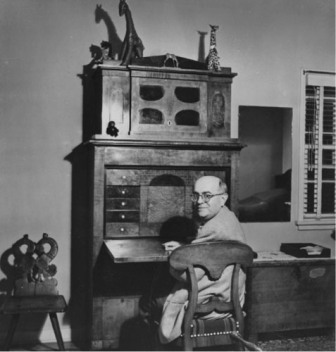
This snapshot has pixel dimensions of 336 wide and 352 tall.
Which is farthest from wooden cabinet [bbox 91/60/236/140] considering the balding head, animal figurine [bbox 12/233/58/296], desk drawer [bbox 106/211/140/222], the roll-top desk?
animal figurine [bbox 12/233/58/296]

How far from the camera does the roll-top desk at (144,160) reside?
14.3 ft

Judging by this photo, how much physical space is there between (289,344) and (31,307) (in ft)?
7.86

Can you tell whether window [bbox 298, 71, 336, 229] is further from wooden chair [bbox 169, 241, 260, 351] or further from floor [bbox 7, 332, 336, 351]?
wooden chair [bbox 169, 241, 260, 351]

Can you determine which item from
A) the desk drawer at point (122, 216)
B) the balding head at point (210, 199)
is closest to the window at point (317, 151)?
the desk drawer at point (122, 216)

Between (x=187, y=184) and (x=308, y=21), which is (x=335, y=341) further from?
(x=308, y=21)

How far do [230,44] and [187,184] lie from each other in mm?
1577

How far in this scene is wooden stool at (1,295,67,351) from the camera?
3.98m

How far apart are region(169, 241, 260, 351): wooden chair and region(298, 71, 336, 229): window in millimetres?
2499

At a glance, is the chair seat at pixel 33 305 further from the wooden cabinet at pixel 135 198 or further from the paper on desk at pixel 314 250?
the paper on desk at pixel 314 250

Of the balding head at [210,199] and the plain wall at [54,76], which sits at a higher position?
the plain wall at [54,76]

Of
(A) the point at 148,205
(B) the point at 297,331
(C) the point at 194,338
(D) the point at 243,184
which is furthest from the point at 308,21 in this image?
(C) the point at 194,338

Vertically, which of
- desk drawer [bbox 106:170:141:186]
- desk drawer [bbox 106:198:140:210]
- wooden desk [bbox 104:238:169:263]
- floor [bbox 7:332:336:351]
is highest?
desk drawer [bbox 106:170:141:186]

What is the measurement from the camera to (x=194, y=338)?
3.09m

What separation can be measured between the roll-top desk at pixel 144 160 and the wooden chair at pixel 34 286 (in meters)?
0.34
